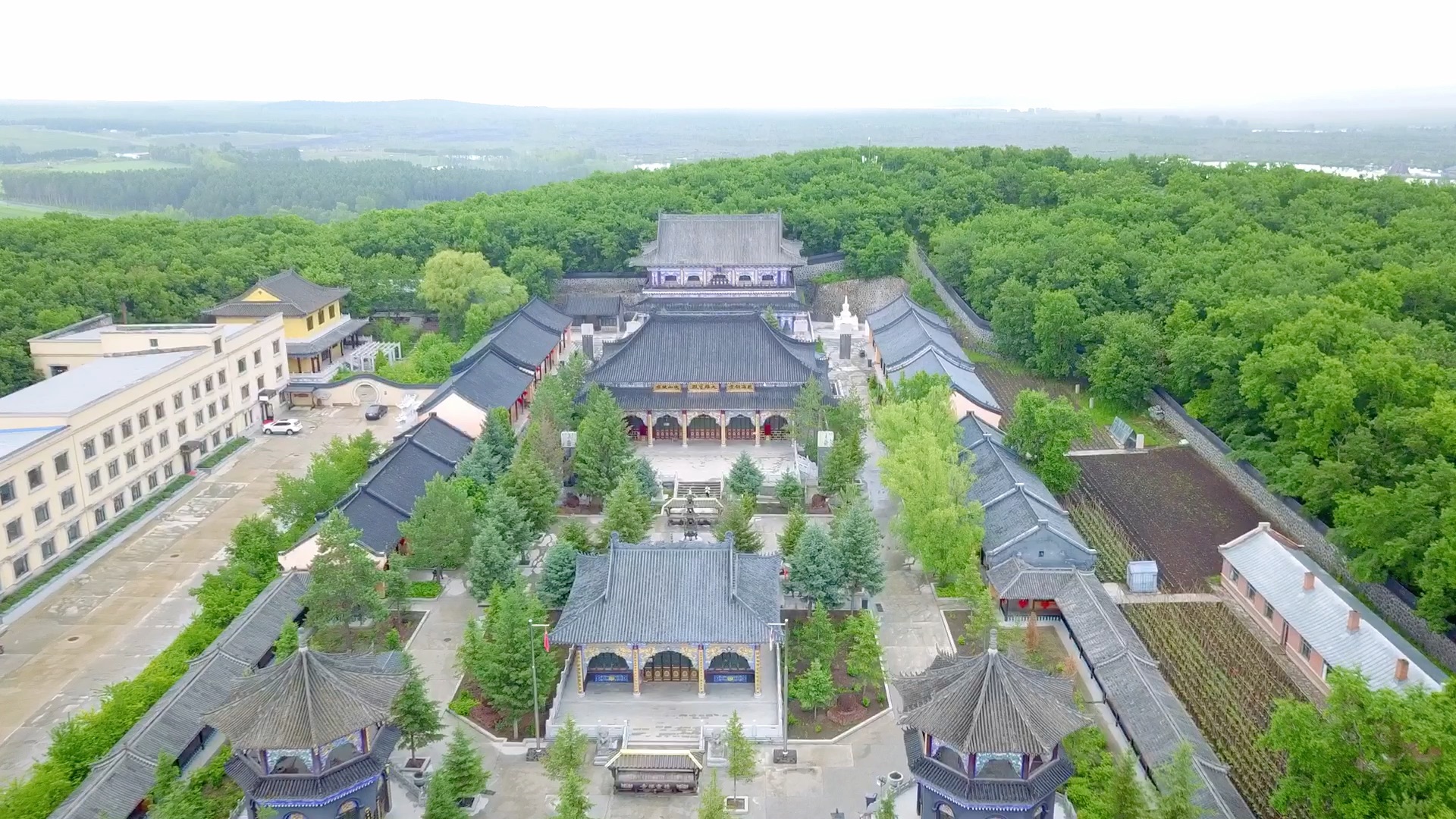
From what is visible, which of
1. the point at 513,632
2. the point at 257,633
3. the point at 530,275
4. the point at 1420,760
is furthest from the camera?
the point at 530,275

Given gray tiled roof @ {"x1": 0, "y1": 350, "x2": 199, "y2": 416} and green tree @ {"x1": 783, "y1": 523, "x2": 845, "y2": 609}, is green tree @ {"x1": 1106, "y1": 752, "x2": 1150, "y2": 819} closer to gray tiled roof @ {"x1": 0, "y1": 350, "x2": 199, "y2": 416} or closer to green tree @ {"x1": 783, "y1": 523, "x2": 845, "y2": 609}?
green tree @ {"x1": 783, "y1": 523, "x2": 845, "y2": 609}

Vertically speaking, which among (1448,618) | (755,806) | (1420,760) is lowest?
(755,806)

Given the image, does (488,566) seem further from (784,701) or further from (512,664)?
(784,701)

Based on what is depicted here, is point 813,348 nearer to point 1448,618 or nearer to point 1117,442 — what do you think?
point 1117,442

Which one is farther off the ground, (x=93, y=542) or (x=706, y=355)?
(x=706, y=355)

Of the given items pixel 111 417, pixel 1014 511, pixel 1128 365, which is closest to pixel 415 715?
pixel 1014 511

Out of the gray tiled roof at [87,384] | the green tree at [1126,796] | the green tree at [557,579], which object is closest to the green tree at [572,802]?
the green tree at [557,579]

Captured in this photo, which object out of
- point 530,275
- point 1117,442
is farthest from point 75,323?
point 1117,442
